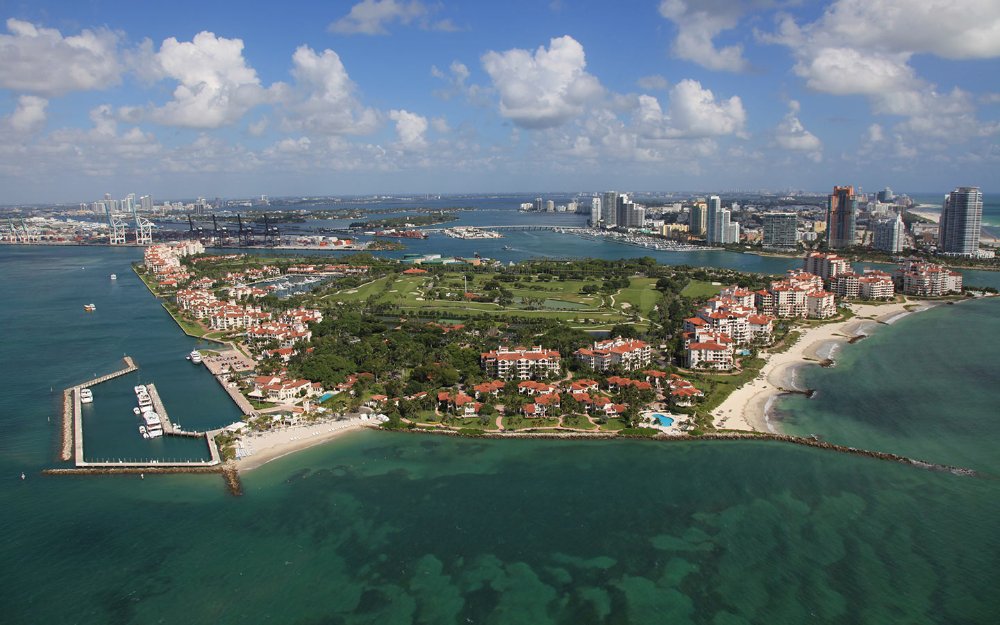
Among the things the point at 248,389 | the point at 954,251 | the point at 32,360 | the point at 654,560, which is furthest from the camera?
the point at 954,251

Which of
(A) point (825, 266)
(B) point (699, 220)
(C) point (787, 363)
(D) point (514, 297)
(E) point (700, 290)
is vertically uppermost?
(B) point (699, 220)

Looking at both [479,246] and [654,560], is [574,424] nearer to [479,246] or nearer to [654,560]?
[654,560]

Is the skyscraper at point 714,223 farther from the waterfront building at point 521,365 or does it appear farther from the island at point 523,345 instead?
the waterfront building at point 521,365

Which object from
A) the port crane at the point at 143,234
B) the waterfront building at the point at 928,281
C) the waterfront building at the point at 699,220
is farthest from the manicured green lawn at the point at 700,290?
the port crane at the point at 143,234

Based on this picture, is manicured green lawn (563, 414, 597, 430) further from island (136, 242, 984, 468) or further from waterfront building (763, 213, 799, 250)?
waterfront building (763, 213, 799, 250)

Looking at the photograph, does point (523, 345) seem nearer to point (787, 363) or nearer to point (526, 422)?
point (526, 422)

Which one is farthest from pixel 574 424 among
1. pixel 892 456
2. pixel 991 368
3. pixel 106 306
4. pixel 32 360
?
pixel 106 306

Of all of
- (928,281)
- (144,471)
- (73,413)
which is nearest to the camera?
(144,471)

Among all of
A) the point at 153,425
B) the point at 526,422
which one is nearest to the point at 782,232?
the point at 526,422
